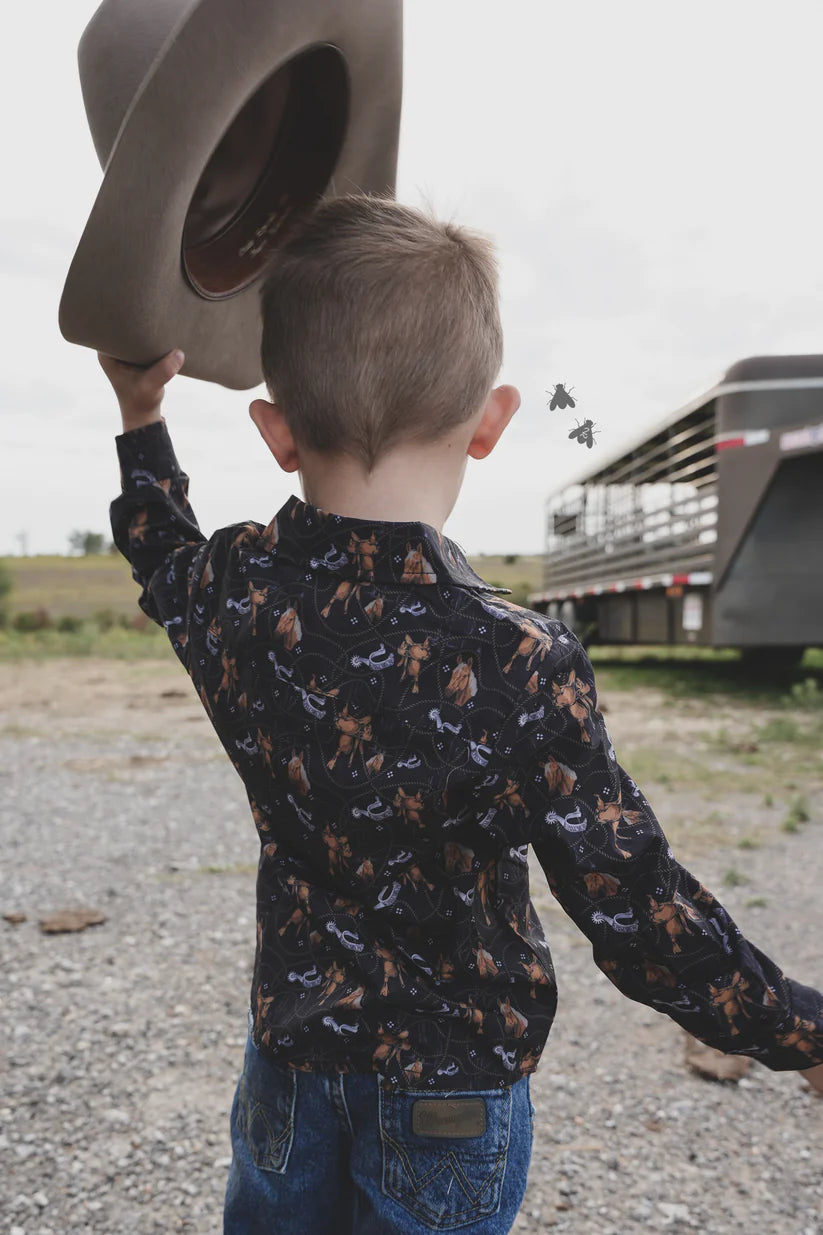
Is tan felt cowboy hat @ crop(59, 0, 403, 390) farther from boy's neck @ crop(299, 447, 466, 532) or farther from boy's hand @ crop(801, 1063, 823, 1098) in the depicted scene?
boy's hand @ crop(801, 1063, 823, 1098)

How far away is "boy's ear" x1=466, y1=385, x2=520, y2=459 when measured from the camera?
3.66ft

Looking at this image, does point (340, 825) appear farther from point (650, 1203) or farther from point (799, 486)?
point (799, 486)

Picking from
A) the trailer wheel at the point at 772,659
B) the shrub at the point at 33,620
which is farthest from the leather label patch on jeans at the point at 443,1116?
the shrub at the point at 33,620

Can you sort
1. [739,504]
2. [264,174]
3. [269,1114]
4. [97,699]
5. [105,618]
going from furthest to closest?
[105,618] < [97,699] < [739,504] < [264,174] < [269,1114]

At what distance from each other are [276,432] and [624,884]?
631mm

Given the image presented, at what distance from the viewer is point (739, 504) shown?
6.53 m

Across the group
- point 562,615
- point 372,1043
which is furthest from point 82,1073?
point 562,615

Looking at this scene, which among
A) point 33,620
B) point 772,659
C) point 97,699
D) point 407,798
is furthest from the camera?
point 33,620

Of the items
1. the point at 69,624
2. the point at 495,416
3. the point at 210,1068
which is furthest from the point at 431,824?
the point at 69,624

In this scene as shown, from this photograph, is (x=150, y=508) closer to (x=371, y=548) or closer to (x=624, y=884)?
(x=371, y=548)

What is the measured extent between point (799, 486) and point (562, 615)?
523 cm

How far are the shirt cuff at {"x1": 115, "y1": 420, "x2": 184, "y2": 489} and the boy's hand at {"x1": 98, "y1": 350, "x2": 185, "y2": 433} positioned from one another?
15 millimetres

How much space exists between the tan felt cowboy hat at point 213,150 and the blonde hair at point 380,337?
163 millimetres

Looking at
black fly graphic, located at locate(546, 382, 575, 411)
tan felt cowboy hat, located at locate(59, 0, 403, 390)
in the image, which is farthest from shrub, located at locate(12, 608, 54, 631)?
black fly graphic, located at locate(546, 382, 575, 411)
